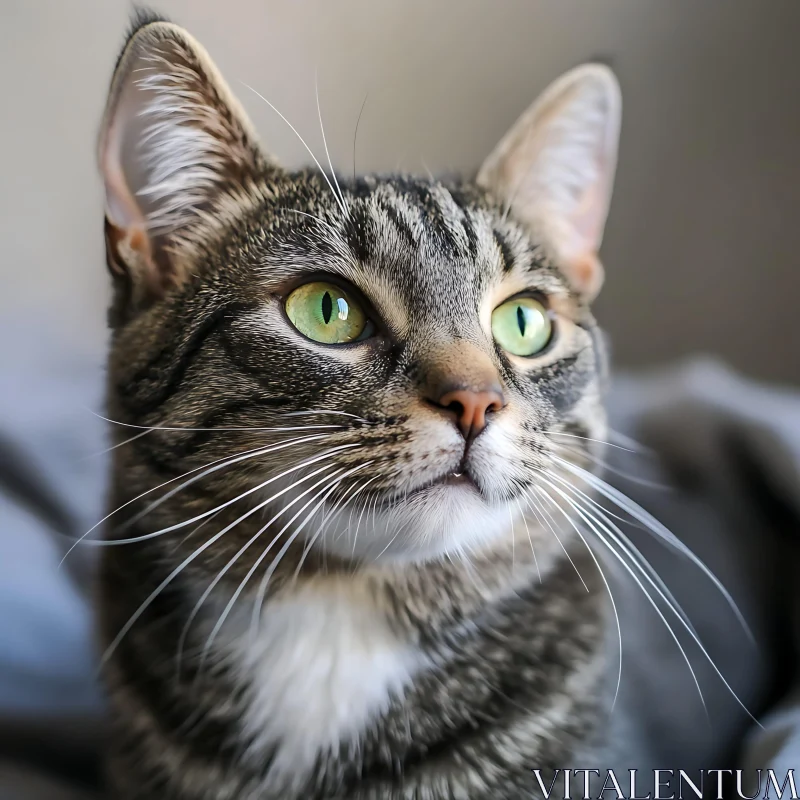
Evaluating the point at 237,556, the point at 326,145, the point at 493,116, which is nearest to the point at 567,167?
the point at 493,116

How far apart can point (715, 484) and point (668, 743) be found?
0.94 feet

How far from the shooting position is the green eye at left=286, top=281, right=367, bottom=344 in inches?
17.6

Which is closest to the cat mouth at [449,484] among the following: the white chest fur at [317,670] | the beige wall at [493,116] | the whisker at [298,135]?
the white chest fur at [317,670]

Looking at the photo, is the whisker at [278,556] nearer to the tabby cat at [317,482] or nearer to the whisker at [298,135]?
the tabby cat at [317,482]

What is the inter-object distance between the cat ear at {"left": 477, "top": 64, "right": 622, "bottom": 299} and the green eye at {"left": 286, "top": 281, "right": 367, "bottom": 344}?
0.19 m

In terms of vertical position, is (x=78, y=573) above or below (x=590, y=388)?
below

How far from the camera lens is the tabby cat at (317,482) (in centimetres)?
42

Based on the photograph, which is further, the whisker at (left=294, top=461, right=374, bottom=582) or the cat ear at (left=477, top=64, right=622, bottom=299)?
the cat ear at (left=477, top=64, right=622, bottom=299)

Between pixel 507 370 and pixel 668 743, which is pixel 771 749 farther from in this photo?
pixel 507 370

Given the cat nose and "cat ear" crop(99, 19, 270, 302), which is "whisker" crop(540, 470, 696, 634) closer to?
the cat nose

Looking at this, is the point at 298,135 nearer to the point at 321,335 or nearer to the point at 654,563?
the point at 321,335

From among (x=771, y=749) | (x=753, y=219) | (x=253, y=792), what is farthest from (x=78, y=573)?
(x=753, y=219)

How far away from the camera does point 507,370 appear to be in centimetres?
47

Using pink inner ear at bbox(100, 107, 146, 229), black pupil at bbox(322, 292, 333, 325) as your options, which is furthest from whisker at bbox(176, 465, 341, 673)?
pink inner ear at bbox(100, 107, 146, 229)
